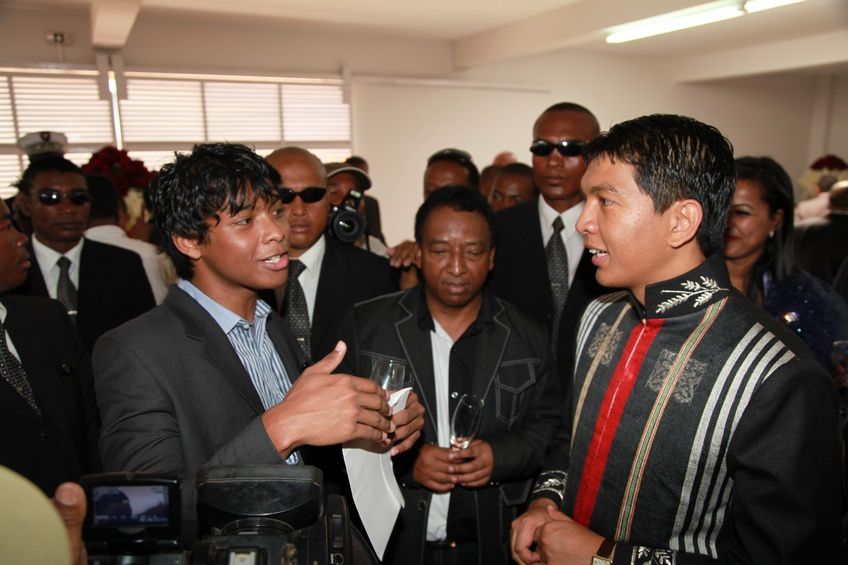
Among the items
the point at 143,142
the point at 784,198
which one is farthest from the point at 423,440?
the point at 143,142

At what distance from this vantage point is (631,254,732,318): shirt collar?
4.34 feet

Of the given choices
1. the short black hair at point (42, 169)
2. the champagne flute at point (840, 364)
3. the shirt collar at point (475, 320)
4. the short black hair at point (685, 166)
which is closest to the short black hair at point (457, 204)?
the shirt collar at point (475, 320)

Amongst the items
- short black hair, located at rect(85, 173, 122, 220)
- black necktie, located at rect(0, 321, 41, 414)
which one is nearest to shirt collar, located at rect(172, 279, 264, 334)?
black necktie, located at rect(0, 321, 41, 414)

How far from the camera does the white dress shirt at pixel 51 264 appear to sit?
3225 millimetres

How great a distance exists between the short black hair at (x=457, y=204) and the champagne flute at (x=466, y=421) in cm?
69

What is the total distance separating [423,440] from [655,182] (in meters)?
1.13

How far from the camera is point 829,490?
3.72ft

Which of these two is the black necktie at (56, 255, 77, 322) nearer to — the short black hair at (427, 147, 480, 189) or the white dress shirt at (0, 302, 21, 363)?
the white dress shirt at (0, 302, 21, 363)

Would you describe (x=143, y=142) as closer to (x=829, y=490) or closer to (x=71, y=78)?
(x=71, y=78)

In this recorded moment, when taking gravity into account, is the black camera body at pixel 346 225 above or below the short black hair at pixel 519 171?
below

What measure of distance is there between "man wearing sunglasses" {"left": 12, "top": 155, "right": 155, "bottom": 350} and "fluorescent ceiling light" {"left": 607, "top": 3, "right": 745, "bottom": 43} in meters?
5.28

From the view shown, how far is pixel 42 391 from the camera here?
201cm

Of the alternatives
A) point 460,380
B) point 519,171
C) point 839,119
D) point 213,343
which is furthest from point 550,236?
point 839,119

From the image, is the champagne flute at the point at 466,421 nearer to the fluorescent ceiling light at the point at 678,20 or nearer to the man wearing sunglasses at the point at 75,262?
the man wearing sunglasses at the point at 75,262
